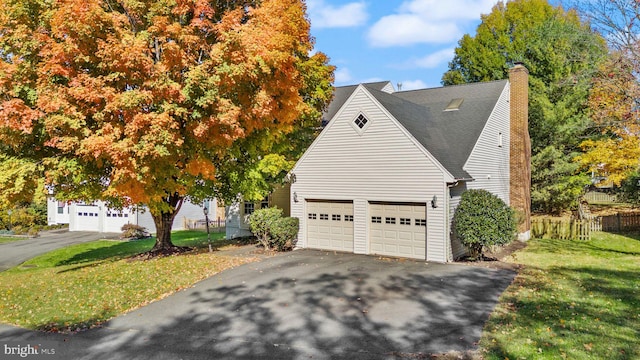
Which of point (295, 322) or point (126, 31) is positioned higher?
point (126, 31)

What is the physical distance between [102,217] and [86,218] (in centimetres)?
228

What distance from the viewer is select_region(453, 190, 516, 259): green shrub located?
48.6 feet

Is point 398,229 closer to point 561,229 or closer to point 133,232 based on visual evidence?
point 561,229

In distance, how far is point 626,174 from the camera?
24.9m

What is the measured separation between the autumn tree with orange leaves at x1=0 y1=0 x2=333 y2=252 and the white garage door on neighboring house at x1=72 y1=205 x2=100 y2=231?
2170 centimetres

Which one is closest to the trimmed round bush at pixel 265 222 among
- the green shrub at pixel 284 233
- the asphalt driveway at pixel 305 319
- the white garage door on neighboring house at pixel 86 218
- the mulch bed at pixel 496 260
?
the green shrub at pixel 284 233

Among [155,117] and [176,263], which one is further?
[176,263]

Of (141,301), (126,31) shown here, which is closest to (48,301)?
(141,301)

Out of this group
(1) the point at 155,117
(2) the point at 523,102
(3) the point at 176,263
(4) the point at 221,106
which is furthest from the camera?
(2) the point at 523,102

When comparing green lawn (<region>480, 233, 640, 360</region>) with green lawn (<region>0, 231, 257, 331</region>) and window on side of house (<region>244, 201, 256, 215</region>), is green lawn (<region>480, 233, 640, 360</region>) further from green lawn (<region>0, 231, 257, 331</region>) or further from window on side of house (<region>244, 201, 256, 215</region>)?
window on side of house (<region>244, 201, 256, 215</region>)

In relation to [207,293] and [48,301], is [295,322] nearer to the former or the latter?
[207,293]

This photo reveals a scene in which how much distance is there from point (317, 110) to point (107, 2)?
10.2m

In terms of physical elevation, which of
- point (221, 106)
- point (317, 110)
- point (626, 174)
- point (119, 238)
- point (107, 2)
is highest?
point (107, 2)

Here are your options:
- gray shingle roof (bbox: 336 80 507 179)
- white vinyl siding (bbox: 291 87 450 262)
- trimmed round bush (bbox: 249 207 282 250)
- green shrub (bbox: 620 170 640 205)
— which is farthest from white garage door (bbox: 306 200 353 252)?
green shrub (bbox: 620 170 640 205)
